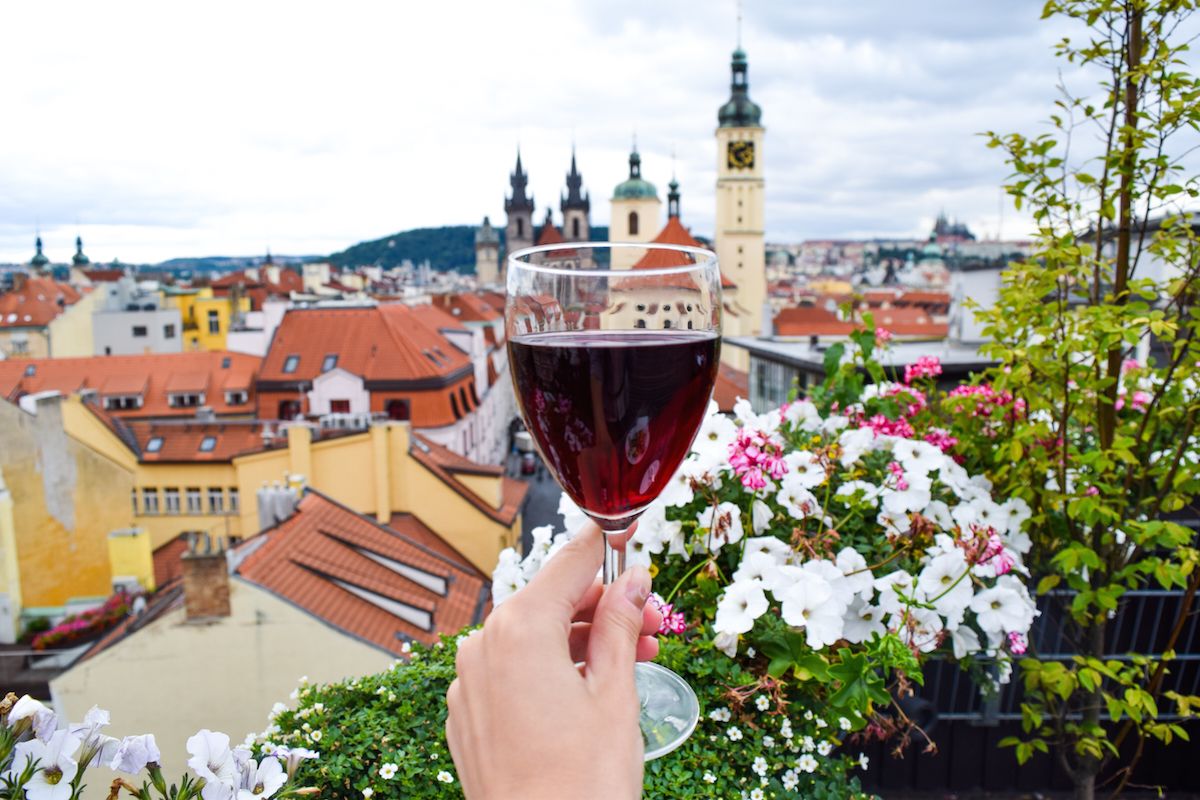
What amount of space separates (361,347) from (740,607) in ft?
88.9

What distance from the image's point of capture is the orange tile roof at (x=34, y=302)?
1555 inches

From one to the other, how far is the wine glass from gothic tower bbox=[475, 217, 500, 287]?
10917 centimetres

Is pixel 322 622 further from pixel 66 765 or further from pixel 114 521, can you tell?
pixel 114 521

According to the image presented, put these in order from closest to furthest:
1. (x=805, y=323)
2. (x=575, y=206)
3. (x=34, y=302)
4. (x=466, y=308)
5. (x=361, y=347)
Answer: (x=361, y=347) → (x=34, y=302) → (x=466, y=308) → (x=805, y=323) → (x=575, y=206)

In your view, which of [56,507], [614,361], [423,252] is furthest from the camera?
[423,252]

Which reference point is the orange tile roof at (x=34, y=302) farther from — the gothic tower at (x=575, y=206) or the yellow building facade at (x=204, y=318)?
the gothic tower at (x=575, y=206)

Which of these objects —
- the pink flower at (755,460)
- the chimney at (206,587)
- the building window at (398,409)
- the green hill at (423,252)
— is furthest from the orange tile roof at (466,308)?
the green hill at (423,252)

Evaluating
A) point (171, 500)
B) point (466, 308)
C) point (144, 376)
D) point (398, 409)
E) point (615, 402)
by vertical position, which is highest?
point (615, 402)

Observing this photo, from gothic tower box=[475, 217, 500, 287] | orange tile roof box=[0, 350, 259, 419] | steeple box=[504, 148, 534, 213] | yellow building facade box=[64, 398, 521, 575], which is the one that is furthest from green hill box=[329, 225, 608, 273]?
yellow building facade box=[64, 398, 521, 575]

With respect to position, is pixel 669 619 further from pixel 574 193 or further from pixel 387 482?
pixel 574 193

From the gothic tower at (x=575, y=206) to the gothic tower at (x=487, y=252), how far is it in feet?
69.4

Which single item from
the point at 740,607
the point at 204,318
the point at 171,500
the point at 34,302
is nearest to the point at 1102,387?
the point at 740,607

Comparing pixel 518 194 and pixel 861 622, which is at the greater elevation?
pixel 518 194

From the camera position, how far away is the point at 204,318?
47.8m
